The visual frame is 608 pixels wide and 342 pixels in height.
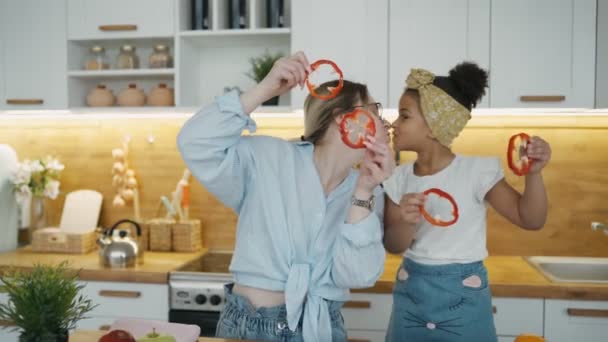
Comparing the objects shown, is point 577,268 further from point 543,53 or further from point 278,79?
point 278,79

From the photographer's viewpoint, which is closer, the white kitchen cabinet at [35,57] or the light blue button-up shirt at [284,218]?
the light blue button-up shirt at [284,218]

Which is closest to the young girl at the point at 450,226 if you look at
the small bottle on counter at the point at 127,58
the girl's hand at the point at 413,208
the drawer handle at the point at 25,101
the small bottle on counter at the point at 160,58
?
the girl's hand at the point at 413,208

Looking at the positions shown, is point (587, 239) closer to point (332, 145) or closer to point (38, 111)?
point (332, 145)

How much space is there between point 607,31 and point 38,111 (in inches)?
98.7

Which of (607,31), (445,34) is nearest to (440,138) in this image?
(445,34)

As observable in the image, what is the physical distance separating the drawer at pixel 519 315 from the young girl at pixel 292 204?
96 centimetres

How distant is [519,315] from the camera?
7.30ft

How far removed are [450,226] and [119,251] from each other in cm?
142

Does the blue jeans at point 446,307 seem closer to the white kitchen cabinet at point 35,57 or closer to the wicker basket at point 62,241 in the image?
the wicker basket at point 62,241

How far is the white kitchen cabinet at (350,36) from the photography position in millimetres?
2459

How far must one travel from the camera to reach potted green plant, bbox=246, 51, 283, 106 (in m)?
2.63

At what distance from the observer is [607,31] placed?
233 cm

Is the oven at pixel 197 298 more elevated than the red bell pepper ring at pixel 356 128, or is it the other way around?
the red bell pepper ring at pixel 356 128

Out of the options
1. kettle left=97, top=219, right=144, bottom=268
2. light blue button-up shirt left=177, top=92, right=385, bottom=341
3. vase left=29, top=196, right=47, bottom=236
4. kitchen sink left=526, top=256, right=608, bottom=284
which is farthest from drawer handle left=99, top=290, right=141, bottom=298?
kitchen sink left=526, top=256, right=608, bottom=284
